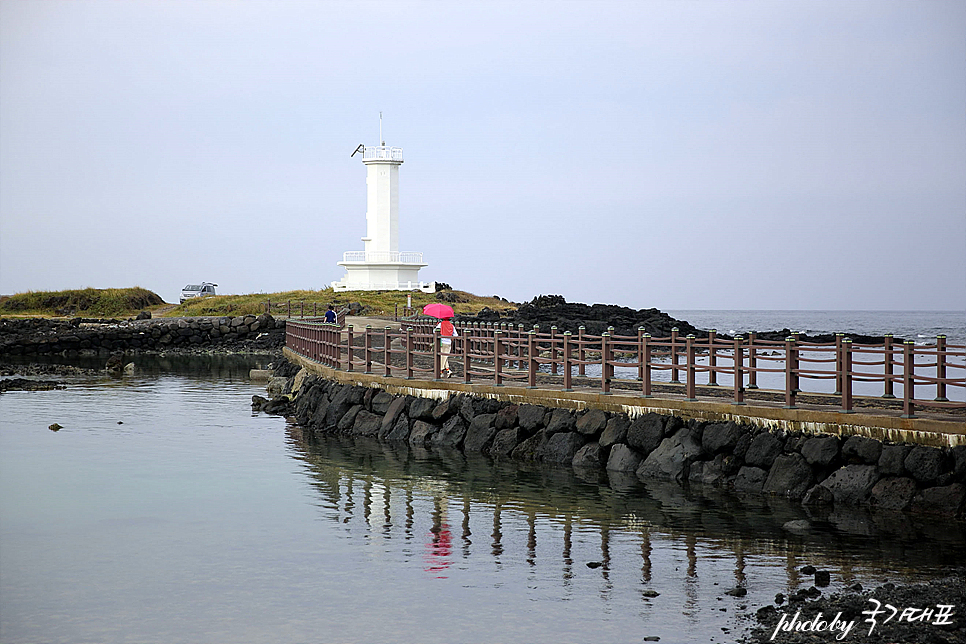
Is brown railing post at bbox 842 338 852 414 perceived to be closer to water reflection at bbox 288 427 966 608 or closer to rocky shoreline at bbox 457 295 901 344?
water reflection at bbox 288 427 966 608

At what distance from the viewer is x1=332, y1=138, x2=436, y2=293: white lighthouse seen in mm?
72812

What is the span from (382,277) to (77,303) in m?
24.4

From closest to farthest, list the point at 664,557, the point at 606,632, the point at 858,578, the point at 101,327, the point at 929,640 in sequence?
the point at 929,640 < the point at 606,632 < the point at 858,578 < the point at 664,557 < the point at 101,327

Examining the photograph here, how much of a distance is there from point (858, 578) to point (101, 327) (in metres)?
57.5

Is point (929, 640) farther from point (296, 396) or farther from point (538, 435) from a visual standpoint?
point (296, 396)

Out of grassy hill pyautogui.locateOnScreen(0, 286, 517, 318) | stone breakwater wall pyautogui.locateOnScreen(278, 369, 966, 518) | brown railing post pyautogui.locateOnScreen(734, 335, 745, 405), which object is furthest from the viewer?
grassy hill pyautogui.locateOnScreen(0, 286, 517, 318)

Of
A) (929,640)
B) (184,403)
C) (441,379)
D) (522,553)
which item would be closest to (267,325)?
(184,403)

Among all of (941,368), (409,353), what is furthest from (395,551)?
(409,353)

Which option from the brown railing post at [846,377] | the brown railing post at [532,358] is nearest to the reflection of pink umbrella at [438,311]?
the brown railing post at [532,358]

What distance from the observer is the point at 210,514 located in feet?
53.0

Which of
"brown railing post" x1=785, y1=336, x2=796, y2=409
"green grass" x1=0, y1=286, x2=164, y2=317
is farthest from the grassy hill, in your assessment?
"brown railing post" x1=785, y1=336, x2=796, y2=409

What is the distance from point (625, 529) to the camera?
47.1ft

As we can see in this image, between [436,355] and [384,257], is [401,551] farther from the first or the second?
[384,257]

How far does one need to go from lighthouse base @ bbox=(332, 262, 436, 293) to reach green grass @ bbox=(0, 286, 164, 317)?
17440mm
